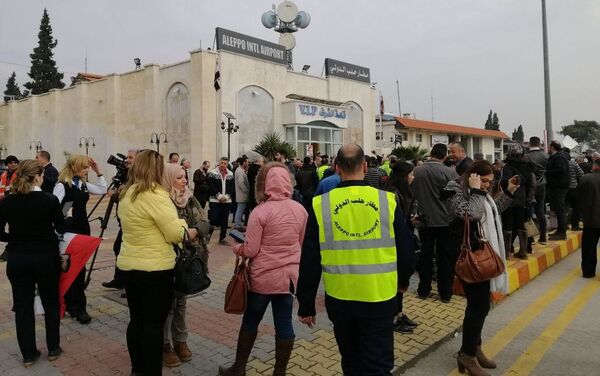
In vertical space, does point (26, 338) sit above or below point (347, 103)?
below

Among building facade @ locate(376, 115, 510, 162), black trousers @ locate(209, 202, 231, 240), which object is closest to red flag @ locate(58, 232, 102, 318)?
black trousers @ locate(209, 202, 231, 240)

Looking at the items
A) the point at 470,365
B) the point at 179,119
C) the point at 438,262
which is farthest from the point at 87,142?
the point at 470,365

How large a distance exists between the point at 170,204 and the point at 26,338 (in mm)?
1927

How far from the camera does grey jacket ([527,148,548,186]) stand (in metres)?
8.38

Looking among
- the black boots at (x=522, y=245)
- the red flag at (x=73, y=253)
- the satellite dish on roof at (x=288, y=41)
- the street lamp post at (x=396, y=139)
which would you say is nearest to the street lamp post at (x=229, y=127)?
the satellite dish on roof at (x=288, y=41)

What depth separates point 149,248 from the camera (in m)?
3.23

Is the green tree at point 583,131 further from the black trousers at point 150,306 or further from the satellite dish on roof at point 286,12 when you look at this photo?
the black trousers at point 150,306

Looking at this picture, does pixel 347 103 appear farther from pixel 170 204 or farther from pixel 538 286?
pixel 170 204

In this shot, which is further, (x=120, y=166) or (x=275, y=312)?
(x=120, y=166)

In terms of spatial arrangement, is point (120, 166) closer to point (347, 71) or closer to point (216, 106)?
point (216, 106)

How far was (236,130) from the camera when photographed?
72.4 feet

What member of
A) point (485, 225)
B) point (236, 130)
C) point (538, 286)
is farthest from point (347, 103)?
point (485, 225)

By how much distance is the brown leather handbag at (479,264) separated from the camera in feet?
11.7

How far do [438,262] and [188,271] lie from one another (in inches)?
138
